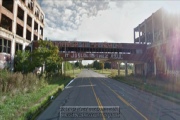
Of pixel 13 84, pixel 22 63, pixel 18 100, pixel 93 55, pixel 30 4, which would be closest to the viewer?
pixel 18 100

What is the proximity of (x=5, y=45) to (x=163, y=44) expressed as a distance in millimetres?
33120

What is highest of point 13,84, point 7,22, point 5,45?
point 7,22

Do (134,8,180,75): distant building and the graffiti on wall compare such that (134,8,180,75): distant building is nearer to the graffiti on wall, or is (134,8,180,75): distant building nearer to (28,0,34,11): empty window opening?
the graffiti on wall

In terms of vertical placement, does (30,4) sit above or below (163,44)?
above

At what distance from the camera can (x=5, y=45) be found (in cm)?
2888

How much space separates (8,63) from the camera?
2948 cm

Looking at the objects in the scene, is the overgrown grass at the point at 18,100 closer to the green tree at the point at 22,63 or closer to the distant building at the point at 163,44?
the green tree at the point at 22,63

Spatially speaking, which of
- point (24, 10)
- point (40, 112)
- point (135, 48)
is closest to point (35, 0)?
point (24, 10)

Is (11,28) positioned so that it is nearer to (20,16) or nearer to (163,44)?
(20,16)

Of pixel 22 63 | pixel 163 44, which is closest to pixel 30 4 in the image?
pixel 22 63

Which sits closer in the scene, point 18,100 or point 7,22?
point 18,100

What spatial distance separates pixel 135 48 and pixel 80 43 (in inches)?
625

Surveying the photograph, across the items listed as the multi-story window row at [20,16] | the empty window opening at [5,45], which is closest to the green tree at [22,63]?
the empty window opening at [5,45]

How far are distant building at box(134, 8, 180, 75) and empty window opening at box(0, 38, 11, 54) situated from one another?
31748 mm
